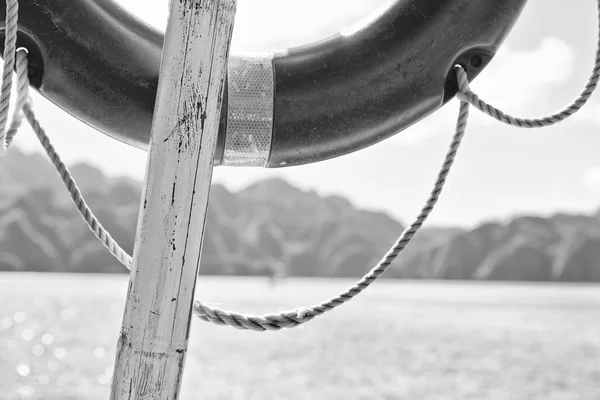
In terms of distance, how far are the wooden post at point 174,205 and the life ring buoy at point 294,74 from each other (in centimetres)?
25

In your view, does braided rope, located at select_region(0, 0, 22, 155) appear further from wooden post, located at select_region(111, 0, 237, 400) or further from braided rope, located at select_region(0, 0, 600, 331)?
wooden post, located at select_region(111, 0, 237, 400)

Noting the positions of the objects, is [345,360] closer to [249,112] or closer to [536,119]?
[536,119]

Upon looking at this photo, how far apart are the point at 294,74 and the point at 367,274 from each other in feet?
1.42

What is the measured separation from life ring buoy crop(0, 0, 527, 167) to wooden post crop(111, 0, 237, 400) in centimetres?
25

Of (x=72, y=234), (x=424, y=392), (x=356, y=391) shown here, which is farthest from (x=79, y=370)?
(x=72, y=234)

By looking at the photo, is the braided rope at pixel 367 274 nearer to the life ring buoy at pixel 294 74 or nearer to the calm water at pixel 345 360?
the life ring buoy at pixel 294 74

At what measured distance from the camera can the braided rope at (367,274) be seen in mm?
1370

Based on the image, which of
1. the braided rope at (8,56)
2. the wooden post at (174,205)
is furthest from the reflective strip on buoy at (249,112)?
the braided rope at (8,56)

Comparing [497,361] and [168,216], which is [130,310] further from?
[497,361]

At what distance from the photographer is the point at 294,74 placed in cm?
151

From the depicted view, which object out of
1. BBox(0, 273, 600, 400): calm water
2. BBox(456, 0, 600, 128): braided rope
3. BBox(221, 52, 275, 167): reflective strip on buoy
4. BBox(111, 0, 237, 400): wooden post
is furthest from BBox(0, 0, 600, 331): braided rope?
BBox(0, 273, 600, 400): calm water

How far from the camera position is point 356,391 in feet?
41.4

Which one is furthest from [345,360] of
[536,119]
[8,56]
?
[8,56]

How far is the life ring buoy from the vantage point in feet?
4.68
